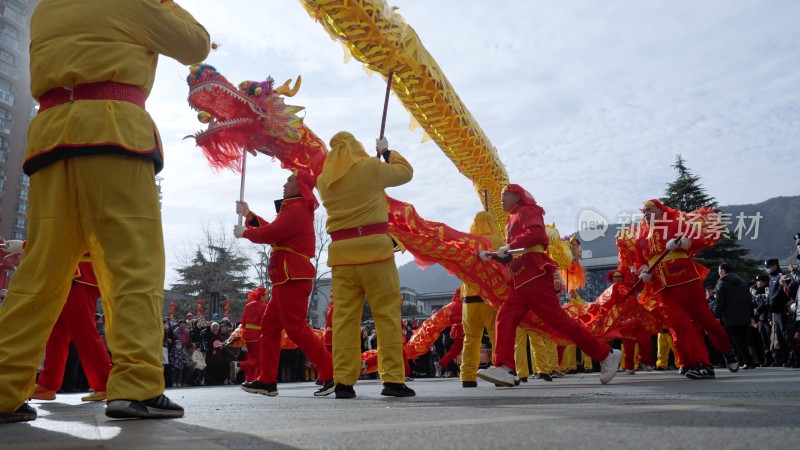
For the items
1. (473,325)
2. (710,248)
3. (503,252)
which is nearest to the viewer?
(503,252)

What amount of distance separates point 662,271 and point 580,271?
6.39 meters

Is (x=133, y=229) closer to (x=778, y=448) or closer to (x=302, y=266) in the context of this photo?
(x=778, y=448)

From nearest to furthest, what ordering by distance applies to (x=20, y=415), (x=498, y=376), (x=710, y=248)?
(x=20, y=415), (x=498, y=376), (x=710, y=248)

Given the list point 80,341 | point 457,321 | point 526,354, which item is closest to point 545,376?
point 526,354

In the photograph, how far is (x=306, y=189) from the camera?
6082mm

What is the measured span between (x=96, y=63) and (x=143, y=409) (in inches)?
56.3

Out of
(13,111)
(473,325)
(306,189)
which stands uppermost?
(13,111)

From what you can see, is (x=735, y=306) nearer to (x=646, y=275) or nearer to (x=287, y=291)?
(x=646, y=275)

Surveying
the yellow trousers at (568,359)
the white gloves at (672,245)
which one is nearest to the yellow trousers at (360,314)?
the white gloves at (672,245)

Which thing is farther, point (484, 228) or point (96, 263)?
point (484, 228)

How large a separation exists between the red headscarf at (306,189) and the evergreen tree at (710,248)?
25545 mm

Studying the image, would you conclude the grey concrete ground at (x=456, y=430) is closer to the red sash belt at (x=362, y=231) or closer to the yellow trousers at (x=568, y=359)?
the red sash belt at (x=362, y=231)

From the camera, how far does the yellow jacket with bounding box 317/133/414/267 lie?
16.1 feet

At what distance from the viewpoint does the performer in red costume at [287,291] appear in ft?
18.9
